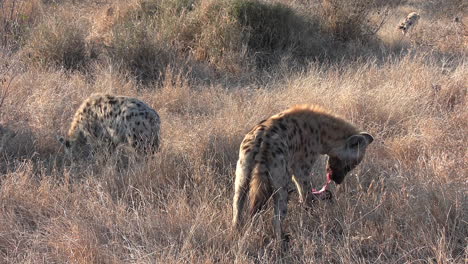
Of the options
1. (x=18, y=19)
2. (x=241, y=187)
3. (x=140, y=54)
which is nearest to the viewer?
(x=241, y=187)

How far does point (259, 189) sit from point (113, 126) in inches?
107

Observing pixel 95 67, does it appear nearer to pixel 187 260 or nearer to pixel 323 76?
pixel 323 76

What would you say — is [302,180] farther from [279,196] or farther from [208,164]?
[208,164]

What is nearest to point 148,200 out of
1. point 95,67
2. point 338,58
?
point 95,67

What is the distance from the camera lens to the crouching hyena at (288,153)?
4273 mm

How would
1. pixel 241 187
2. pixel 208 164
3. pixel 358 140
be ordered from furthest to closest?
pixel 208 164, pixel 358 140, pixel 241 187

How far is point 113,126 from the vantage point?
6.21m

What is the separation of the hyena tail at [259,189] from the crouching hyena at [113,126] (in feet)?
6.57

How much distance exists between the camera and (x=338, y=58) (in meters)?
11.4

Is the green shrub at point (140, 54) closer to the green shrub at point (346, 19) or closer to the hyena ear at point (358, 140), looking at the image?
the green shrub at point (346, 19)

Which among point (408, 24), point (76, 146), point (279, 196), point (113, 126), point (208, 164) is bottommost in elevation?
point (408, 24)

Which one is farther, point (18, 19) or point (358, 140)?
point (18, 19)

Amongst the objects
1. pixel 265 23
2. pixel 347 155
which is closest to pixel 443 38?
pixel 265 23

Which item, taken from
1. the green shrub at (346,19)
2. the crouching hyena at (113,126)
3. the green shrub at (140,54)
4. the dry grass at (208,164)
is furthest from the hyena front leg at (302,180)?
the green shrub at (346,19)
